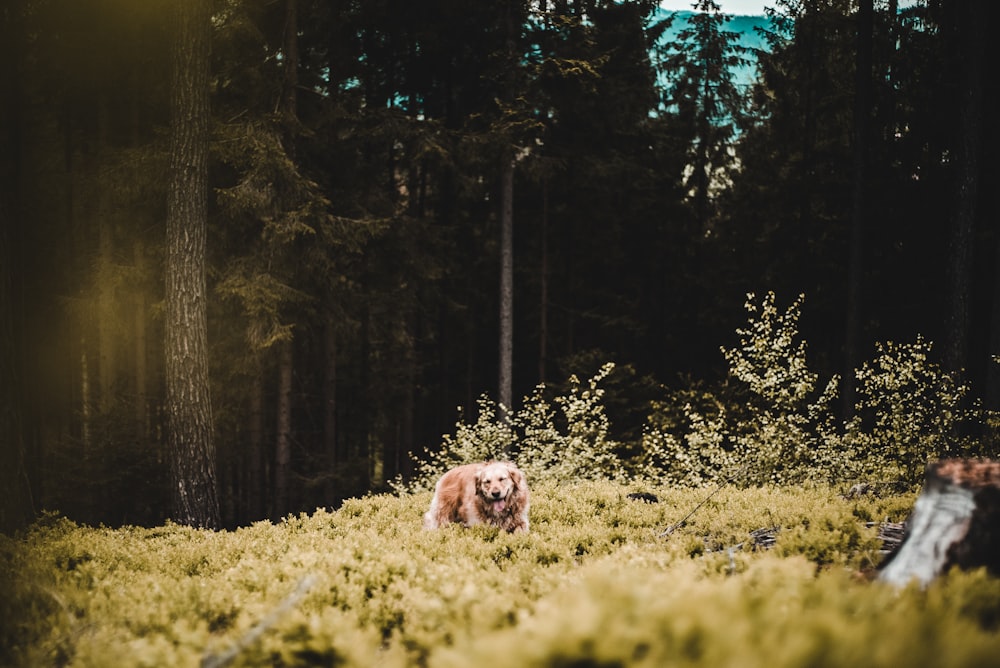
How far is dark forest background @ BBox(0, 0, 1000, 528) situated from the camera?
1182 cm

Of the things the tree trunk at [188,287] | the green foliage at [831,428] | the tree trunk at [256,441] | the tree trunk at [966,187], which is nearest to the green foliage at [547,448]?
the green foliage at [831,428]

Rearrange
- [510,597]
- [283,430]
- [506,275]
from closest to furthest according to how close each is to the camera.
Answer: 1. [510,597]
2. [283,430]
3. [506,275]

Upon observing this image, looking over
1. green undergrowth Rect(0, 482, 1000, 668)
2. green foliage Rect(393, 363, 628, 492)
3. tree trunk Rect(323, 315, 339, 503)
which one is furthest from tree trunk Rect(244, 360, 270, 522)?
green undergrowth Rect(0, 482, 1000, 668)

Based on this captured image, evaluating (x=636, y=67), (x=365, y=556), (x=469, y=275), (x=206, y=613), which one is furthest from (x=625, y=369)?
(x=206, y=613)

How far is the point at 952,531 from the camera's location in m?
2.74

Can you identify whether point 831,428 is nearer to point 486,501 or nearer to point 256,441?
point 486,501

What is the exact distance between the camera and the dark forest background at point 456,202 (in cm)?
1182

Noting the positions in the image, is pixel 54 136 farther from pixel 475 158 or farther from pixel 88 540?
pixel 88 540

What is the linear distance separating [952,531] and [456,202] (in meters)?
19.3

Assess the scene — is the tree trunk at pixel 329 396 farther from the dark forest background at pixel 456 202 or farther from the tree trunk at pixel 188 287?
the tree trunk at pixel 188 287

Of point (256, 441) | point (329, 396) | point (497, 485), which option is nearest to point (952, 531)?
point (497, 485)

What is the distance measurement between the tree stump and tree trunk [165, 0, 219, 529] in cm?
830

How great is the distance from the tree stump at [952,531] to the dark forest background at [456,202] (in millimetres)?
8240

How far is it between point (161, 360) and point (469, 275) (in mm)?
10676
